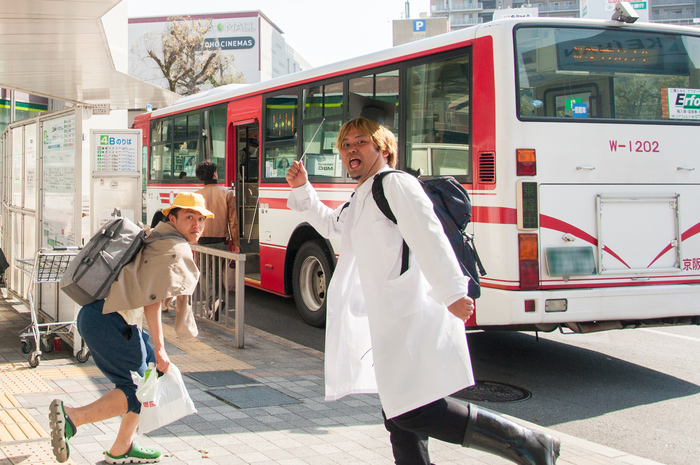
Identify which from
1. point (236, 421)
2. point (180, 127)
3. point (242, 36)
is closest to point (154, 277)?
point (236, 421)

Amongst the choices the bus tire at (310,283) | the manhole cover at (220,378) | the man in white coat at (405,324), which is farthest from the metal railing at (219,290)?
the man in white coat at (405,324)

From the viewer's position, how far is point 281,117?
9.41 meters

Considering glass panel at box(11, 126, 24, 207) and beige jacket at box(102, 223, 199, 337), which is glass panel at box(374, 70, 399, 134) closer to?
beige jacket at box(102, 223, 199, 337)

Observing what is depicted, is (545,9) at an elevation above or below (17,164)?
above

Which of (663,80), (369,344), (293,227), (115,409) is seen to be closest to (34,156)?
(293,227)

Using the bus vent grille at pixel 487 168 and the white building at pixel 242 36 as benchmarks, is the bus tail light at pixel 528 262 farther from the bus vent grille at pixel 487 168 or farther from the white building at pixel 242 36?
the white building at pixel 242 36

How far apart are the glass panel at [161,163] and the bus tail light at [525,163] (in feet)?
27.8

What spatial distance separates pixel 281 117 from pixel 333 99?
125 centimetres

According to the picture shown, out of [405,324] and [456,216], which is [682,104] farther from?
[405,324]

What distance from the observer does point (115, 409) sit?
388 centimetres

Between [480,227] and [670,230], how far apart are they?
1.70 meters

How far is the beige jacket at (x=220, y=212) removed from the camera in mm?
8992

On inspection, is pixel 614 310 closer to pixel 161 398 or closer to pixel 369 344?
pixel 369 344

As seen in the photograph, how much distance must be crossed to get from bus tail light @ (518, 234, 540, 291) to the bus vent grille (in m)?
0.55
